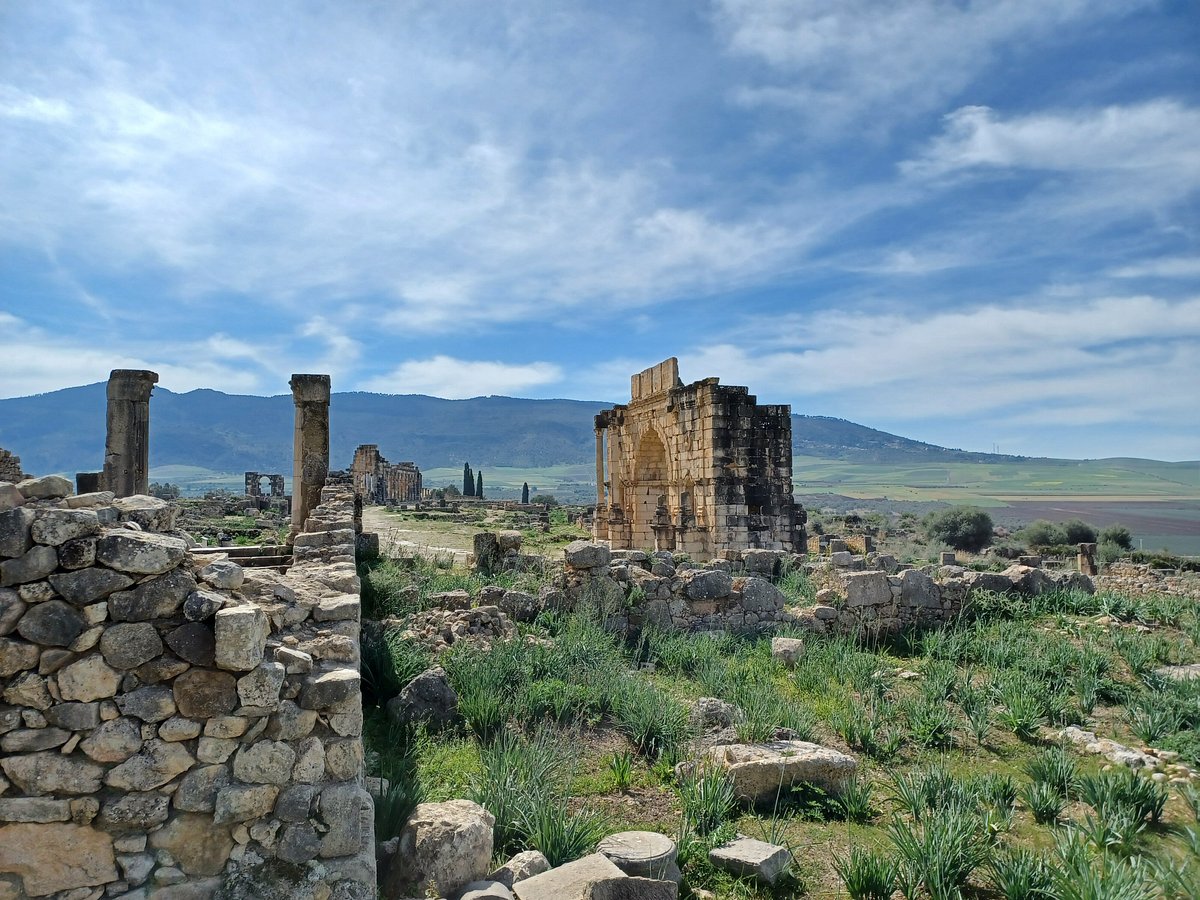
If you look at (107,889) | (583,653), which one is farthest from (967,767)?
(107,889)

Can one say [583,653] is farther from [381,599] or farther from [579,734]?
[381,599]

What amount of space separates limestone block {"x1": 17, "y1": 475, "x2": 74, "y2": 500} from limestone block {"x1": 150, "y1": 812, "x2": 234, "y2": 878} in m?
1.70

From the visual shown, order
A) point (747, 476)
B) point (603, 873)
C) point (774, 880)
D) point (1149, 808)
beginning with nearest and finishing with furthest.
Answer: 1. point (603, 873)
2. point (774, 880)
3. point (1149, 808)
4. point (747, 476)

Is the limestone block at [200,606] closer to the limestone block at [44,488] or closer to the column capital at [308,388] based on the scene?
the limestone block at [44,488]

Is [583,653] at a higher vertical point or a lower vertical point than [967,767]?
higher

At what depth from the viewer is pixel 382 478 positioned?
56.2 m

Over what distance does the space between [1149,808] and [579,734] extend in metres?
4.41

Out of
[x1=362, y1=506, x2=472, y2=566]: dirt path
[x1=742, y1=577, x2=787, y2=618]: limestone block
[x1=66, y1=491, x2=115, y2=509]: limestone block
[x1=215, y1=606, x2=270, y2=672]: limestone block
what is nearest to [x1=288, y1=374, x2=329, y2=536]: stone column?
[x1=362, y1=506, x2=472, y2=566]: dirt path

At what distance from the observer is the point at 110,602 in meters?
3.49

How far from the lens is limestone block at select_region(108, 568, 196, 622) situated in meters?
3.50

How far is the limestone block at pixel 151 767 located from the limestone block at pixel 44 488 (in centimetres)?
133

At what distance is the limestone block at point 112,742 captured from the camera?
11.2ft

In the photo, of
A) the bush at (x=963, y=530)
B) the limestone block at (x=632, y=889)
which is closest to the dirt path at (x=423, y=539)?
the limestone block at (x=632, y=889)

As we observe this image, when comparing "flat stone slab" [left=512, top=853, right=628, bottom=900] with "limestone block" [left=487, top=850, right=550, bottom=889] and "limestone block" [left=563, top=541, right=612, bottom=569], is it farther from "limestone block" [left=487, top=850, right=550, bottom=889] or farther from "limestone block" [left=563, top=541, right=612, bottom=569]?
"limestone block" [left=563, top=541, right=612, bottom=569]
